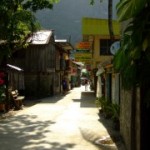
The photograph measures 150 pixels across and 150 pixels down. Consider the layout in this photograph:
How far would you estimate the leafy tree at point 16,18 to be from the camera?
1919 centimetres

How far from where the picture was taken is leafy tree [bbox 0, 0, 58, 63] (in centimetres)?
1919

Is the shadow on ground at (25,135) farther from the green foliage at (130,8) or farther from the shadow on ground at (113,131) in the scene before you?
the green foliage at (130,8)

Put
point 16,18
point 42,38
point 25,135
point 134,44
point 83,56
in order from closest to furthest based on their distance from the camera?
point 134,44 < point 25,135 < point 16,18 < point 83,56 < point 42,38

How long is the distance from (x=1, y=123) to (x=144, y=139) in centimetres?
1048

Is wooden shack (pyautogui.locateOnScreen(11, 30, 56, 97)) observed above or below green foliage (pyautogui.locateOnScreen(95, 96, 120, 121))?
above

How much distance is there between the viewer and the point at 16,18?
19453mm

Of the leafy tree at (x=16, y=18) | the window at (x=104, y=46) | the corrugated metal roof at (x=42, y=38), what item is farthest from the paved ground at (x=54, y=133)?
the corrugated metal roof at (x=42, y=38)

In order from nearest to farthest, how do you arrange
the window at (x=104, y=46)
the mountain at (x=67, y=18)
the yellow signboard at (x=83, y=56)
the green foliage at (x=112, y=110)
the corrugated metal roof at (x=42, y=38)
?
the green foliage at (x=112, y=110), the window at (x=104, y=46), the yellow signboard at (x=83, y=56), the corrugated metal roof at (x=42, y=38), the mountain at (x=67, y=18)

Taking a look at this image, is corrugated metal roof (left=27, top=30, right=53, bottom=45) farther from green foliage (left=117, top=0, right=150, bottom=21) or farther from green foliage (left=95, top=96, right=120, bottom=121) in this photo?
green foliage (left=117, top=0, right=150, bottom=21)

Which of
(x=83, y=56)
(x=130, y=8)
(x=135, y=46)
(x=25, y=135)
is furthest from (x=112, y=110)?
(x=83, y=56)

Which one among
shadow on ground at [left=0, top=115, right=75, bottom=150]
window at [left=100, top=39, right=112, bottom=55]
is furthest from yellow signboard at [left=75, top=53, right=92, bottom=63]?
shadow on ground at [left=0, top=115, right=75, bottom=150]

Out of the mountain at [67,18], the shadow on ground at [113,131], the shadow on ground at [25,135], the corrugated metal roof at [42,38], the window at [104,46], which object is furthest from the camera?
the mountain at [67,18]

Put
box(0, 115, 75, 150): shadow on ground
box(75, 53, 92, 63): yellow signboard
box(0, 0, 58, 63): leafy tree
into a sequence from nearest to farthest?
1. box(0, 115, 75, 150): shadow on ground
2. box(0, 0, 58, 63): leafy tree
3. box(75, 53, 92, 63): yellow signboard

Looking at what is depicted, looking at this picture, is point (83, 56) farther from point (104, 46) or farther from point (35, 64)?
point (35, 64)
